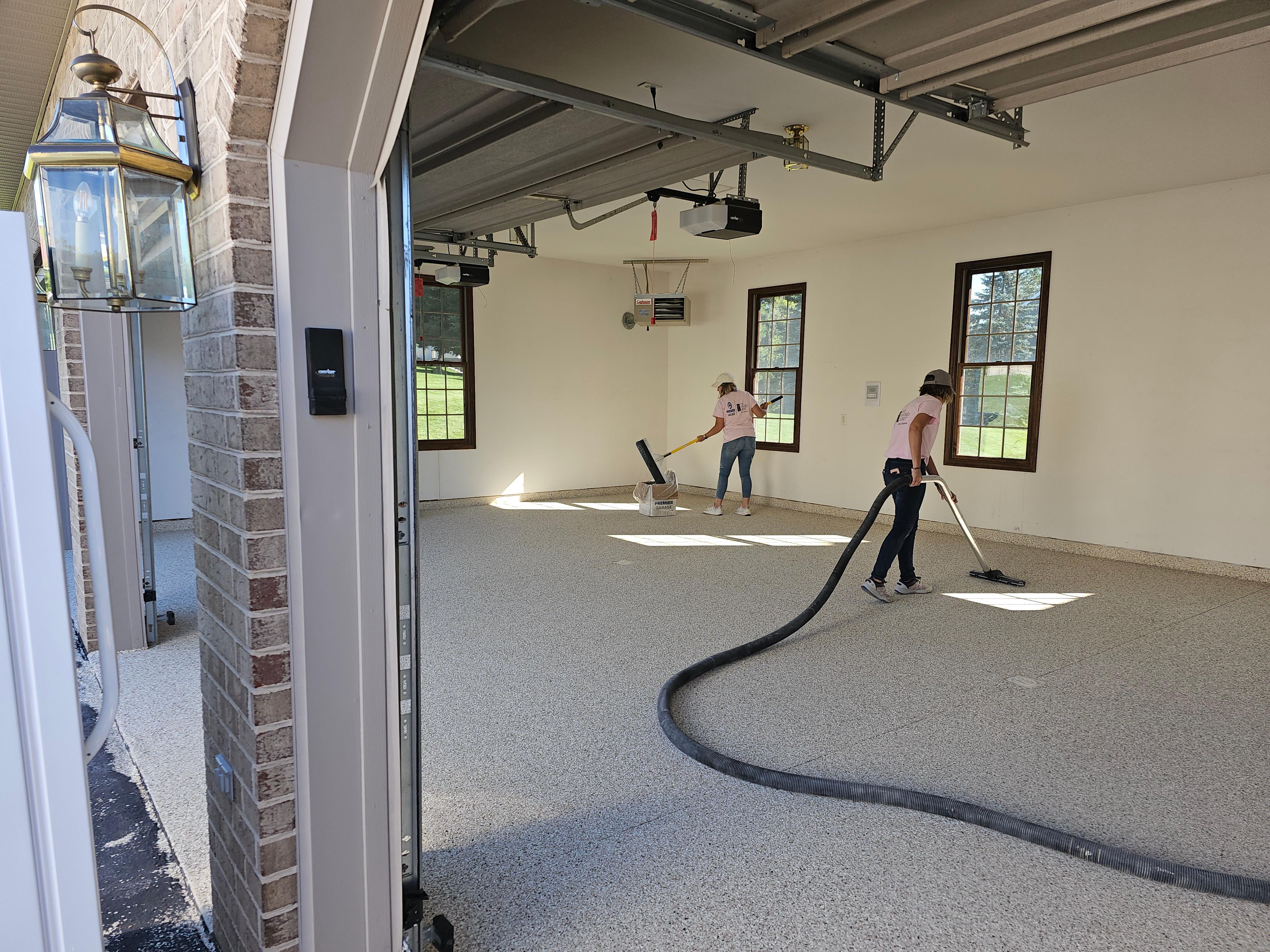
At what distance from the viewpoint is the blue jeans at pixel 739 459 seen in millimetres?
→ 7992

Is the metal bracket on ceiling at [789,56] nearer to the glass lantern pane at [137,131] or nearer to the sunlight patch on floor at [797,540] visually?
the glass lantern pane at [137,131]

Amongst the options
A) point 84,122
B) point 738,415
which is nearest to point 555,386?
point 738,415

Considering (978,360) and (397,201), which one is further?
(978,360)

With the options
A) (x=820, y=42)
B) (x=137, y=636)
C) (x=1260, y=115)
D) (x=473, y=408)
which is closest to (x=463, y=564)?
(x=137, y=636)

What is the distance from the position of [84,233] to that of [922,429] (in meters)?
4.22

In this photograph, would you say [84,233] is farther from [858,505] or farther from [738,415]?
[858,505]

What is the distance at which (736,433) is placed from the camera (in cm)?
796

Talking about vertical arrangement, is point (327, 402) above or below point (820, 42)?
below

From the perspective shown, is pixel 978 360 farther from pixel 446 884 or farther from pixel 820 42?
pixel 446 884

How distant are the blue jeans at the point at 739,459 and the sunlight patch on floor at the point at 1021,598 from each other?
323 centimetres

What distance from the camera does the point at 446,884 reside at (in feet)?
6.64

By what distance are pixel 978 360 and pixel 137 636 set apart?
6.49 meters

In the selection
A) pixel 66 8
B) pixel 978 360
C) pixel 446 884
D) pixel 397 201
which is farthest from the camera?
pixel 978 360

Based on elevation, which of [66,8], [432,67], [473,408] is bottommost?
[473,408]
